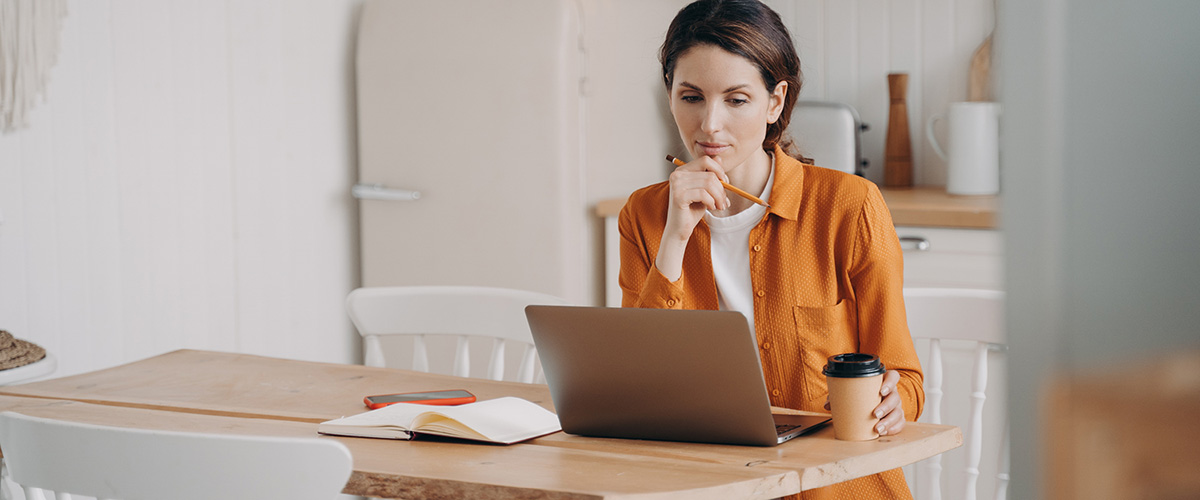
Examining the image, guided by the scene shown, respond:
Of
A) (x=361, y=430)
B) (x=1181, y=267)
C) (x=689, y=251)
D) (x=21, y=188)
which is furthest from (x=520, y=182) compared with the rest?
(x=1181, y=267)

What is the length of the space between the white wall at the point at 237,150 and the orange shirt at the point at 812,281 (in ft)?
4.27

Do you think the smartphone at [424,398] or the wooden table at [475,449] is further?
the smartphone at [424,398]

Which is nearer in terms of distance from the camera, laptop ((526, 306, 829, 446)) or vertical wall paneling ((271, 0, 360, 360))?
laptop ((526, 306, 829, 446))

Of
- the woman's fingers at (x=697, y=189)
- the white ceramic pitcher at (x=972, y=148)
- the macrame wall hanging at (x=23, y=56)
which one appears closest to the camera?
the woman's fingers at (x=697, y=189)

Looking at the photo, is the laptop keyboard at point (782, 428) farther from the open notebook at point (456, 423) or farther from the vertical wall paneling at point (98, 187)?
the vertical wall paneling at point (98, 187)

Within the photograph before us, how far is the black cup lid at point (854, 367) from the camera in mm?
1060

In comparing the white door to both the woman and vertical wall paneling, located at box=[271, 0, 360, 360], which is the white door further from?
the woman

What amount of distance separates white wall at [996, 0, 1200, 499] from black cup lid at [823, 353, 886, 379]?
0.81 metres

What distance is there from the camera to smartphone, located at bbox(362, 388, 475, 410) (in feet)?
4.55

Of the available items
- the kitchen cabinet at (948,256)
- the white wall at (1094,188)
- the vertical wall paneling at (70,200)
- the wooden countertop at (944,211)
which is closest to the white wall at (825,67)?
the wooden countertop at (944,211)

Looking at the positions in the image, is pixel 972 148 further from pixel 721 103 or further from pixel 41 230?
pixel 41 230

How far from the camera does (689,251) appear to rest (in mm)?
1478

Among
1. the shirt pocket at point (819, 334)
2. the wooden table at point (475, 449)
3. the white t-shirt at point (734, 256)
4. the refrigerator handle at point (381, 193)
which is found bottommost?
the wooden table at point (475, 449)

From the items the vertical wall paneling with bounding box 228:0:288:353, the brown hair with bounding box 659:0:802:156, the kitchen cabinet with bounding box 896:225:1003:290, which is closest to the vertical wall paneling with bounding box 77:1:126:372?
the vertical wall paneling with bounding box 228:0:288:353
